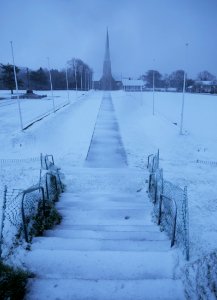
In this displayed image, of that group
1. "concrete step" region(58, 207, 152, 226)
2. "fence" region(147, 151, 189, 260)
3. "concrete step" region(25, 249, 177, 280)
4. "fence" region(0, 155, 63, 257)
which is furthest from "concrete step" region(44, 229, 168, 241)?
"concrete step" region(25, 249, 177, 280)

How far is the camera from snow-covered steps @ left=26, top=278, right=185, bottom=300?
3.81m

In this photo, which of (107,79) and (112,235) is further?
(107,79)

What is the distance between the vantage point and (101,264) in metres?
4.43

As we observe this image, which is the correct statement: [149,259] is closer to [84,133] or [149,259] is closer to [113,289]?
[113,289]

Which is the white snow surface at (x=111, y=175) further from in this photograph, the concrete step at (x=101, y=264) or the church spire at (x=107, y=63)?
the church spire at (x=107, y=63)

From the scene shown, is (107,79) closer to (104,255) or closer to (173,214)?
(173,214)

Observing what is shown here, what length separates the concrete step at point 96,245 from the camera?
16.4ft

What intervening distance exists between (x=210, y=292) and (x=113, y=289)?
54.5 inches

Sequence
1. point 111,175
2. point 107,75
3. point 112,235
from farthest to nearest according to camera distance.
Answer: point 107,75, point 111,175, point 112,235

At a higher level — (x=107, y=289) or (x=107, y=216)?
(x=107, y=289)

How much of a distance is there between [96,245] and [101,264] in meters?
0.68

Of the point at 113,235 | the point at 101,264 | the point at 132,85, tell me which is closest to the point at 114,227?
the point at 113,235

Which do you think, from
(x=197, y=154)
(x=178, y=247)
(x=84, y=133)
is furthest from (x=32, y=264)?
(x=84, y=133)

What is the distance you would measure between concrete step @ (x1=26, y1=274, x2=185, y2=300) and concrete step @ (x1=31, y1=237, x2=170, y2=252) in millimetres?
961
